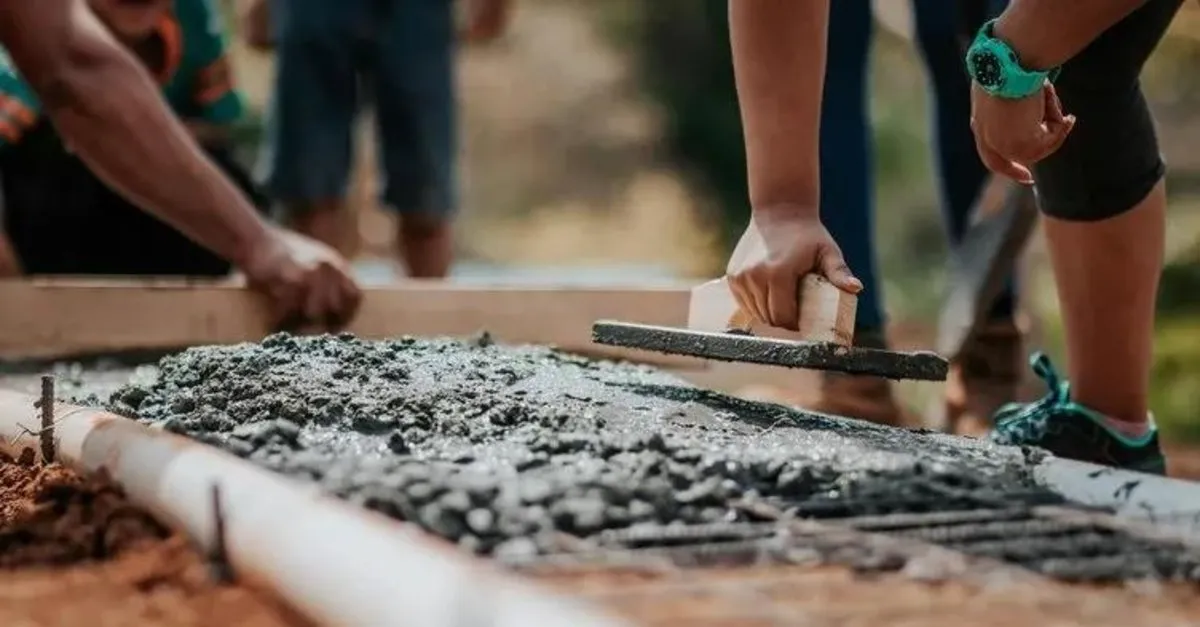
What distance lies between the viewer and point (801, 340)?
1.56m

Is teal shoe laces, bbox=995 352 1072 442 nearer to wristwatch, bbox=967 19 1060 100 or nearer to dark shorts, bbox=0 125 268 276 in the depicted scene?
wristwatch, bbox=967 19 1060 100

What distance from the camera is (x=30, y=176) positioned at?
124 inches

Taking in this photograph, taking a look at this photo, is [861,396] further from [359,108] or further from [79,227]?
[79,227]

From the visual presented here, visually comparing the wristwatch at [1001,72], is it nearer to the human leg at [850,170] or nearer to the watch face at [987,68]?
the watch face at [987,68]

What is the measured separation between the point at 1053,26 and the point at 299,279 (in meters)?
1.36

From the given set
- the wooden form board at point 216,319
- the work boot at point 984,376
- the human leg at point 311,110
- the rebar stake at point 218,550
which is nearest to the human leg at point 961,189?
the work boot at point 984,376

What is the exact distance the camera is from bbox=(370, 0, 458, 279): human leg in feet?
11.1

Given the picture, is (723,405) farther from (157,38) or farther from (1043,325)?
(1043,325)

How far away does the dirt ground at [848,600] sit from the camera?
0.85 meters

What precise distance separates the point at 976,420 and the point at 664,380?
72 centimetres

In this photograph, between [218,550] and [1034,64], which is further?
[1034,64]

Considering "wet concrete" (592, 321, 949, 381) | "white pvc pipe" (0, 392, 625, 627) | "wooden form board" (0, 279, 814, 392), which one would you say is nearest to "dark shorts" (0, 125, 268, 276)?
"wooden form board" (0, 279, 814, 392)

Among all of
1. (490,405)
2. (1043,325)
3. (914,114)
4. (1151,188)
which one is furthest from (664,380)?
(914,114)

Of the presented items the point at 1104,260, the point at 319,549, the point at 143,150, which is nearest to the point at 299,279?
the point at 143,150
